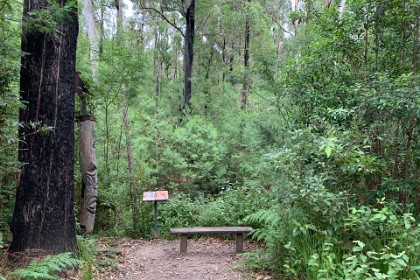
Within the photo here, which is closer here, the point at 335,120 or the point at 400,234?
the point at 400,234

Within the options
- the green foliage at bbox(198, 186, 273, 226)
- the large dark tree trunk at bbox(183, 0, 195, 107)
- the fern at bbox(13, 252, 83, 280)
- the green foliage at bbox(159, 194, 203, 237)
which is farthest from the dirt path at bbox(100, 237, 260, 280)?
the large dark tree trunk at bbox(183, 0, 195, 107)

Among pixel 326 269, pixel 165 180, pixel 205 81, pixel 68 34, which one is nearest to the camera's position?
pixel 326 269

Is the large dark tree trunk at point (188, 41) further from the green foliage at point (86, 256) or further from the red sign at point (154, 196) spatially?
the green foliage at point (86, 256)

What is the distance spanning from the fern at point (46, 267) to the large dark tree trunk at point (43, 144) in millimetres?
278

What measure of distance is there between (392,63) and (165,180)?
780 cm

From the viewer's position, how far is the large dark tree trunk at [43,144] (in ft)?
13.3

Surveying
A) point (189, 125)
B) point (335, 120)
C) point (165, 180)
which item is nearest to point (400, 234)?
point (335, 120)

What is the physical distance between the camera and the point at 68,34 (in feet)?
14.3

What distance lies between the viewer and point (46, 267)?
363cm

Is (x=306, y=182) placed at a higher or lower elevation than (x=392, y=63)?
lower

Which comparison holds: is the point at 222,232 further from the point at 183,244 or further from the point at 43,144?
the point at 43,144

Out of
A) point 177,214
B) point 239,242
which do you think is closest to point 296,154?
point 239,242

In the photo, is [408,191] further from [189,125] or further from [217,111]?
[217,111]

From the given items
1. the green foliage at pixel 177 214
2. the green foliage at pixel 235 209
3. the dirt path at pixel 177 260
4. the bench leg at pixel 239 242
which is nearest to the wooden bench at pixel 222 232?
the bench leg at pixel 239 242
